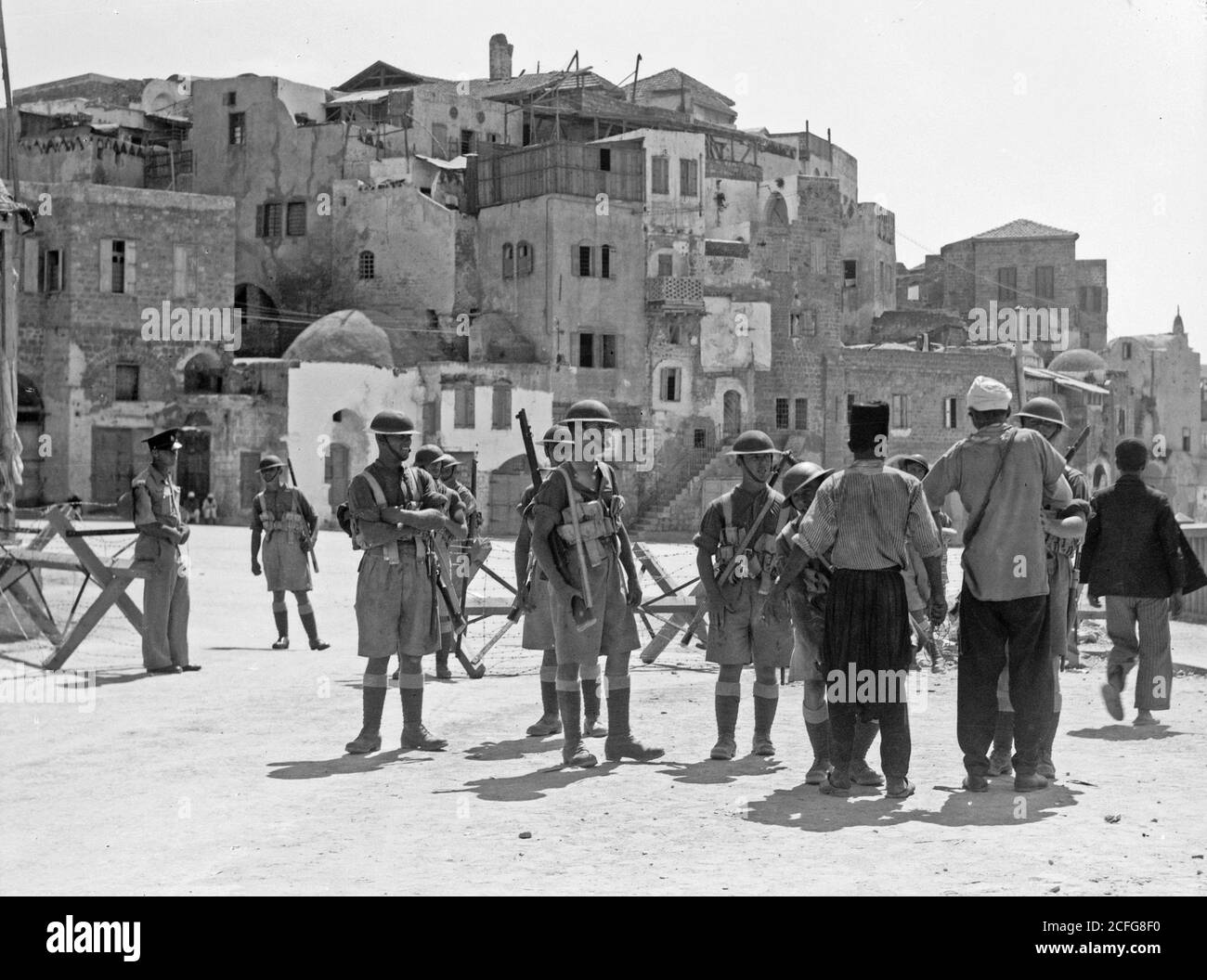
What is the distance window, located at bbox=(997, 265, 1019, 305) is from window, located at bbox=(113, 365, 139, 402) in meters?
41.4

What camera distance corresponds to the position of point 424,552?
10.0 meters

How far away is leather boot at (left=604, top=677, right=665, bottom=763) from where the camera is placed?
9.44m

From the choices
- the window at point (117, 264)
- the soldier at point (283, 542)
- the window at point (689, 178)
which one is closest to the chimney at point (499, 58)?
the window at point (689, 178)

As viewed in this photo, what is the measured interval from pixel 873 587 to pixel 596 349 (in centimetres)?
4374

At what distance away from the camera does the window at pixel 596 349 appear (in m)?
51.3

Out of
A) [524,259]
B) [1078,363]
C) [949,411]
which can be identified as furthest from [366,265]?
[1078,363]

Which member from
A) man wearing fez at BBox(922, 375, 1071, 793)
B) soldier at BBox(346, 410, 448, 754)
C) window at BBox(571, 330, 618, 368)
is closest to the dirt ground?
man wearing fez at BBox(922, 375, 1071, 793)

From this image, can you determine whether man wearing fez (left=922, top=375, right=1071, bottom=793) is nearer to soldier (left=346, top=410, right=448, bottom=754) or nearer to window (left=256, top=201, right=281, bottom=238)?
soldier (left=346, top=410, right=448, bottom=754)

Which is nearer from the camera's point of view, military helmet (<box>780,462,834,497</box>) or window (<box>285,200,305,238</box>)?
military helmet (<box>780,462,834,497</box>)

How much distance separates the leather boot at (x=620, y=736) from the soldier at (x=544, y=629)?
35cm

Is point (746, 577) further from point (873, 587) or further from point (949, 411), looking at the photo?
point (949, 411)

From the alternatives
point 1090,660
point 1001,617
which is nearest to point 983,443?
point 1001,617

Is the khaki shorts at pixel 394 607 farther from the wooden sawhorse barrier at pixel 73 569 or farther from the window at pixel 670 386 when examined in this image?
the window at pixel 670 386
